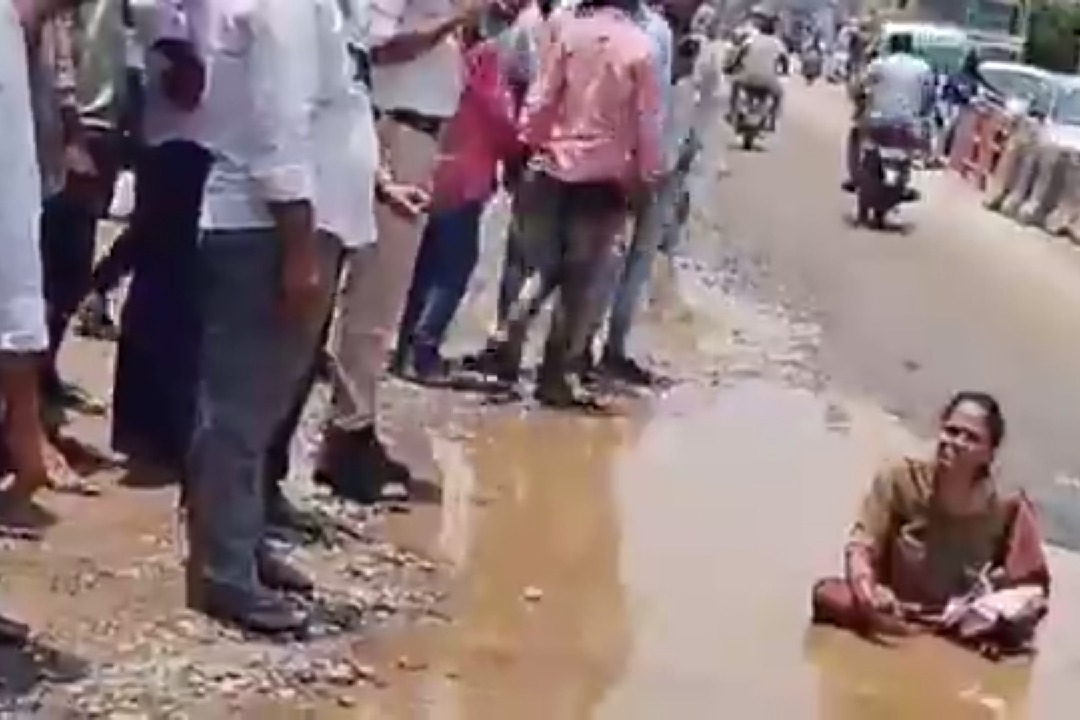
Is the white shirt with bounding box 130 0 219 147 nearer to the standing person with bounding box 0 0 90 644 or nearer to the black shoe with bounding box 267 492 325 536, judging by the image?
the standing person with bounding box 0 0 90 644

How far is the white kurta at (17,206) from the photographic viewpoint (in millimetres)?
5406

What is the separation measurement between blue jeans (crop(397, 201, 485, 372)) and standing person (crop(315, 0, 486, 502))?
1877 millimetres

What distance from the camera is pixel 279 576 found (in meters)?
6.72

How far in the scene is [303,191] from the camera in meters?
5.95

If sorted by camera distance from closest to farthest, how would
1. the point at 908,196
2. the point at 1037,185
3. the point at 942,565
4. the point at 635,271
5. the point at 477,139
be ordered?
the point at 942,565
the point at 477,139
the point at 635,271
the point at 908,196
the point at 1037,185

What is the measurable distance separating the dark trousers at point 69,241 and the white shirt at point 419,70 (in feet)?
2.87

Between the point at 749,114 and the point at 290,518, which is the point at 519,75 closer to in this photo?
the point at 290,518

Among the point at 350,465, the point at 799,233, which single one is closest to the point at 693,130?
the point at 350,465

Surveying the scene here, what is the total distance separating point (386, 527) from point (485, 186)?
3.04m

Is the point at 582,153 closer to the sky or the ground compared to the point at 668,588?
closer to the sky

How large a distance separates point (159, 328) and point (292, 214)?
6.10 ft

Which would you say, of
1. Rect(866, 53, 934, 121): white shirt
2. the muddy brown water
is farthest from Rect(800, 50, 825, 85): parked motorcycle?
the muddy brown water

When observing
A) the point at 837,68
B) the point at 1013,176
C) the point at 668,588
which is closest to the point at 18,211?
the point at 668,588

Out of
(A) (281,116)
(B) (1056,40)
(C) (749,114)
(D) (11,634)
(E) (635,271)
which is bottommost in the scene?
(B) (1056,40)
